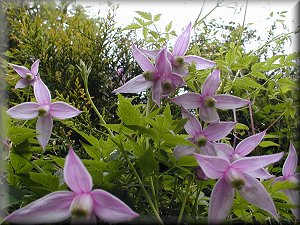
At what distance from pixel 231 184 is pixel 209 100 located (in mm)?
141

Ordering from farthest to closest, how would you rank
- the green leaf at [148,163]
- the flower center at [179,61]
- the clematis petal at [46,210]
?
the flower center at [179,61] → the green leaf at [148,163] → the clematis petal at [46,210]

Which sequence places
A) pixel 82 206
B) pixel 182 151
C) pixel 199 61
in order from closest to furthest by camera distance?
pixel 82 206
pixel 182 151
pixel 199 61

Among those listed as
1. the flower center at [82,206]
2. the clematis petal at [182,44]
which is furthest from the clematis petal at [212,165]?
the clematis petal at [182,44]

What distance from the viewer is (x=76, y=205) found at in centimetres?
30

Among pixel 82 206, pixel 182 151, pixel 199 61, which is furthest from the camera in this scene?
pixel 199 61

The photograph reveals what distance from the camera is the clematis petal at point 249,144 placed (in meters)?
0.42

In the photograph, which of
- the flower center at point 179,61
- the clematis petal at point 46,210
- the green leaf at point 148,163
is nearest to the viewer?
the clematis petal at point 46,210

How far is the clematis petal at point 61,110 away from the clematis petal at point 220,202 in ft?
0.68

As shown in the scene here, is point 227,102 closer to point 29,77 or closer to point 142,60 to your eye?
point 142,60

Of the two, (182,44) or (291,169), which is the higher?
(182,44)

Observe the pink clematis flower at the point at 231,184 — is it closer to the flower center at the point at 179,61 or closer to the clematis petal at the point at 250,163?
the clematis petal at the point at 250,163

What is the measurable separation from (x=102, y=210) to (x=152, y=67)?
224mm

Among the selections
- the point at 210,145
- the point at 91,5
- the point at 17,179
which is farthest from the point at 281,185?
the point at 91,5

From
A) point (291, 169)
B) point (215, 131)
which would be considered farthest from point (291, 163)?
point (215, 131)
